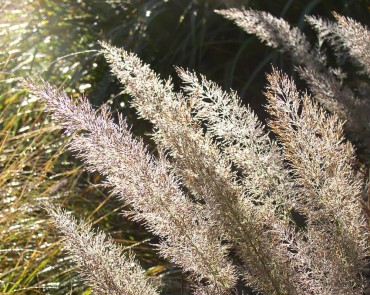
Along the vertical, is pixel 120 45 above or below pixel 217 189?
below

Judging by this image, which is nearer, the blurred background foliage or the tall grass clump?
the tall grass clump

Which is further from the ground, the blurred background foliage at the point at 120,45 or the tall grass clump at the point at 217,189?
the tall grass clump at the point at 217,189

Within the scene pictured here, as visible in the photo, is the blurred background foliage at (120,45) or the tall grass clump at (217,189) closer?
the tall grass clump at (217,189)

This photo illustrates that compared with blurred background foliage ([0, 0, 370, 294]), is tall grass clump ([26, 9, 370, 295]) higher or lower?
higher

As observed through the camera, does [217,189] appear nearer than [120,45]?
Yes

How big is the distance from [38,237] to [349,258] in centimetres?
164

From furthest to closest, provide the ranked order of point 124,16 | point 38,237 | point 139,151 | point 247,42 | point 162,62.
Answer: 1. point 124,16
2. point 162,62
3. point 247,42
4. point 38,237
5. point 139,151

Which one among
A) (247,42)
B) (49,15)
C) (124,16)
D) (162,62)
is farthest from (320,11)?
(49,15)

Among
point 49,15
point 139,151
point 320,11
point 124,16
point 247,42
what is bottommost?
point 49,15

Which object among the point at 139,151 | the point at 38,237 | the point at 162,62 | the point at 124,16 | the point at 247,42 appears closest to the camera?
the point at 139,151

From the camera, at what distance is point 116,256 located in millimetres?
1112

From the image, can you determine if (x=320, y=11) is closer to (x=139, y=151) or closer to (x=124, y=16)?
(x=124, y=16)

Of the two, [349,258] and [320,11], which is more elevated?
[349,258]

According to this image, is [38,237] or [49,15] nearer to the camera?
[38,237]
